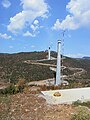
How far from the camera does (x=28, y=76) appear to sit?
202 feet

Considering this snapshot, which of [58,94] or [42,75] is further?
[42,75]

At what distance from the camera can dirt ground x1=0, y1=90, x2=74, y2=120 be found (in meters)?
9.73

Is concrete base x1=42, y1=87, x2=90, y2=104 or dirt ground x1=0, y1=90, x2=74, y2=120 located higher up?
concrete base x1=42, y1=87, x2=90, y2=104

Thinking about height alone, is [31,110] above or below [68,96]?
below

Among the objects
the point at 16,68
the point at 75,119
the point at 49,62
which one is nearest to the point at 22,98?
the point at 75,119

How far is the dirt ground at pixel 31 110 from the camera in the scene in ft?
31.9

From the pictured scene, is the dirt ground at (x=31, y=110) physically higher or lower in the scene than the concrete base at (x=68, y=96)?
lower

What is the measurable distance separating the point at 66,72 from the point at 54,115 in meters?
63.5

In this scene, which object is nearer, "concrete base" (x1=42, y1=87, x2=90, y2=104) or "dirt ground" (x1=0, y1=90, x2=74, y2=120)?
"dirt ground" (x1=0, y1=90, x2=74, y2=120)

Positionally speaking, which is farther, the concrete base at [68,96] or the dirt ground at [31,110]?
the concrete base at [68,96]

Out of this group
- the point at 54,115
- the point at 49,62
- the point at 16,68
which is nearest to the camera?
the point at 54,115

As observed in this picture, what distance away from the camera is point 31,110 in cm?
1056

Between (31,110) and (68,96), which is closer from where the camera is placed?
(31,110)

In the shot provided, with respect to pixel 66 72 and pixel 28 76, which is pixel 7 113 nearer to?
pixel 28 76
